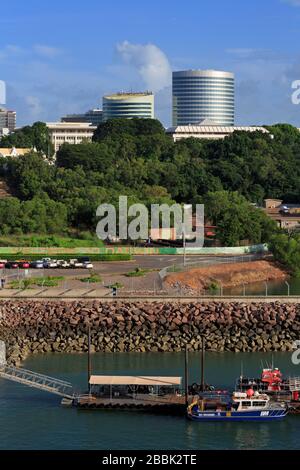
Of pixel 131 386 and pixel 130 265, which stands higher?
pixel 130 265

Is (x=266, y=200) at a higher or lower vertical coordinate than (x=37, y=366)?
higher

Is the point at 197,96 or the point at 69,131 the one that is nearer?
the point at 69,131

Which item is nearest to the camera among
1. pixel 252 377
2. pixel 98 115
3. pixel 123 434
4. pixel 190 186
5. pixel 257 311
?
pixel 123 434

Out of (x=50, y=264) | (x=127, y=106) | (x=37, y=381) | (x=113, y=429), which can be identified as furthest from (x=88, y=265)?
(x=127, y=106)

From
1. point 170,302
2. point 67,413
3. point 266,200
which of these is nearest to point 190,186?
point 266,200

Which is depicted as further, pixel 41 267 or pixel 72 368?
pixel 41 267

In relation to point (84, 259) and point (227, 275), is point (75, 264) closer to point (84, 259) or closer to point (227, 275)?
point (84, 259)

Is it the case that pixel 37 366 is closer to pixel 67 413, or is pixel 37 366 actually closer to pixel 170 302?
pixel 67 413

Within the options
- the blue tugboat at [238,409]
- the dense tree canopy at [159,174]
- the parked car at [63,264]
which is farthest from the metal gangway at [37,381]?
the dense tree canopy at [159,174]
